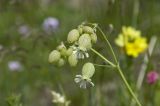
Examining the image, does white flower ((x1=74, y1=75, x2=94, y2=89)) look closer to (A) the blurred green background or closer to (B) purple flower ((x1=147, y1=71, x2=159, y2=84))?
(A) the blurred green background

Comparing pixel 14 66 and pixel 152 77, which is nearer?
pixel 152 77

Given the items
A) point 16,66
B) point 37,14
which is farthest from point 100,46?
point 37,14

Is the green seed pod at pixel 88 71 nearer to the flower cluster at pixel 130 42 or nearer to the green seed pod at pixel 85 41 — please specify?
the green seed pod at pixel 85 41

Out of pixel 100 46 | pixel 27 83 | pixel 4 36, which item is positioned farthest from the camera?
pixel 4 36

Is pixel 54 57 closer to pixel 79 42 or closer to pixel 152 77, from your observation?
pixel 79 42

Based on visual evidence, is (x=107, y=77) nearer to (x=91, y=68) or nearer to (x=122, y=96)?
(x=122, y=96)

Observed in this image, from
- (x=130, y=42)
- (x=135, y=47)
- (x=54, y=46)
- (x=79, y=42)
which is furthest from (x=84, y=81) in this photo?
(x=54, y=46)
